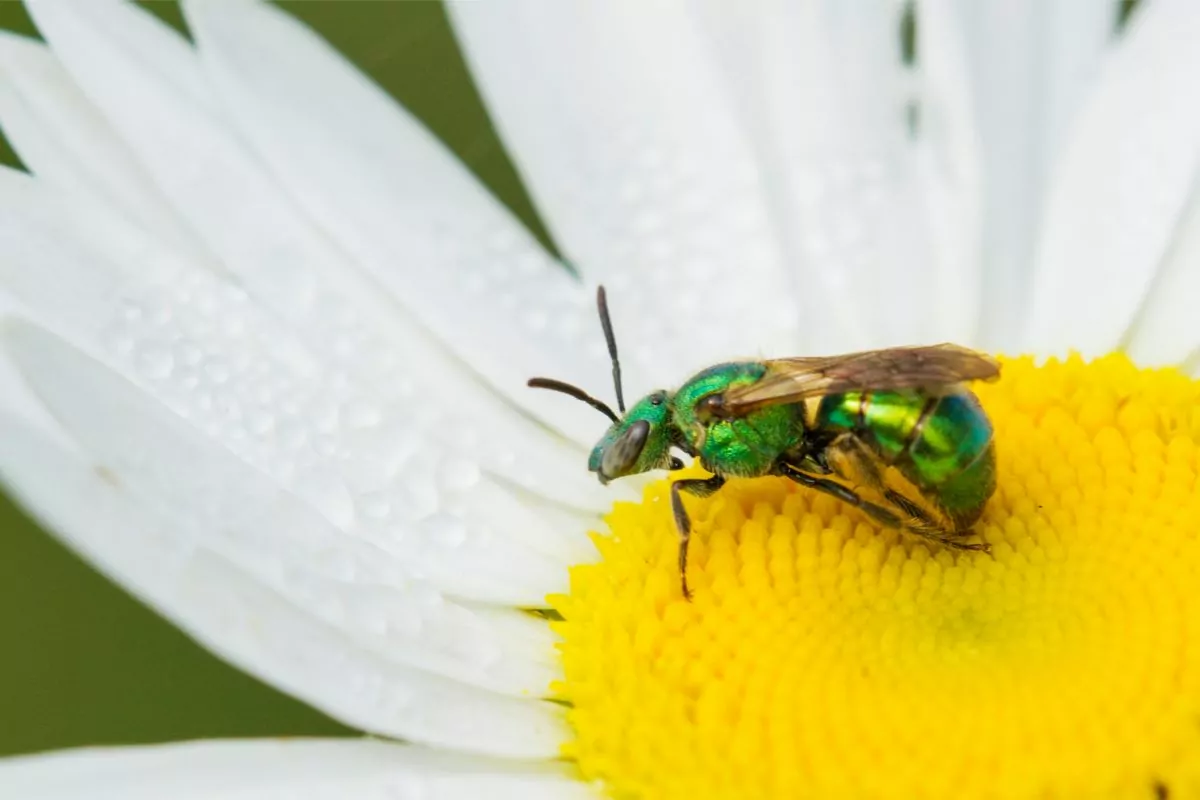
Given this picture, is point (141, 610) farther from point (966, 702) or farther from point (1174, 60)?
point (1174, 60)

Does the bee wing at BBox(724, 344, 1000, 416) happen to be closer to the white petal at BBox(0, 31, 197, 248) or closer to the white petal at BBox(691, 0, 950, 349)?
the white petal at BBox(691, 0, 950, 349)

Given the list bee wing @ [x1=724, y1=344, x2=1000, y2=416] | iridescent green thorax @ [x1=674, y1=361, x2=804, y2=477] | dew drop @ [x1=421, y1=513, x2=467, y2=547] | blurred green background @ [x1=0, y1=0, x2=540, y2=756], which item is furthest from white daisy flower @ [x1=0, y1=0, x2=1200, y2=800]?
blurred green background @ [x1=0, y1=0, x2=540, y2=756]

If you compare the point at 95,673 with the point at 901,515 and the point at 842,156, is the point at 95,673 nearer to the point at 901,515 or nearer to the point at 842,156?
the point at 901,515

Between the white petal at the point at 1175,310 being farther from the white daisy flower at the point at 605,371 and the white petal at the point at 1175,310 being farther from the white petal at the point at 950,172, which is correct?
the white petal at the point at 950,172

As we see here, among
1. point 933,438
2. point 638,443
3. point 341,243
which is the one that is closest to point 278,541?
point 638,443

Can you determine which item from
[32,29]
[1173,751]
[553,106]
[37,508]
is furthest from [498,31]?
[1173,751]

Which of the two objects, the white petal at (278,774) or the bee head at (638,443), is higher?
the bee head at (638,443)

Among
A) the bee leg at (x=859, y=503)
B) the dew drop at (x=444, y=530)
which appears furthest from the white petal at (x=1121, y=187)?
the dew drop at (x=444, y=530)
